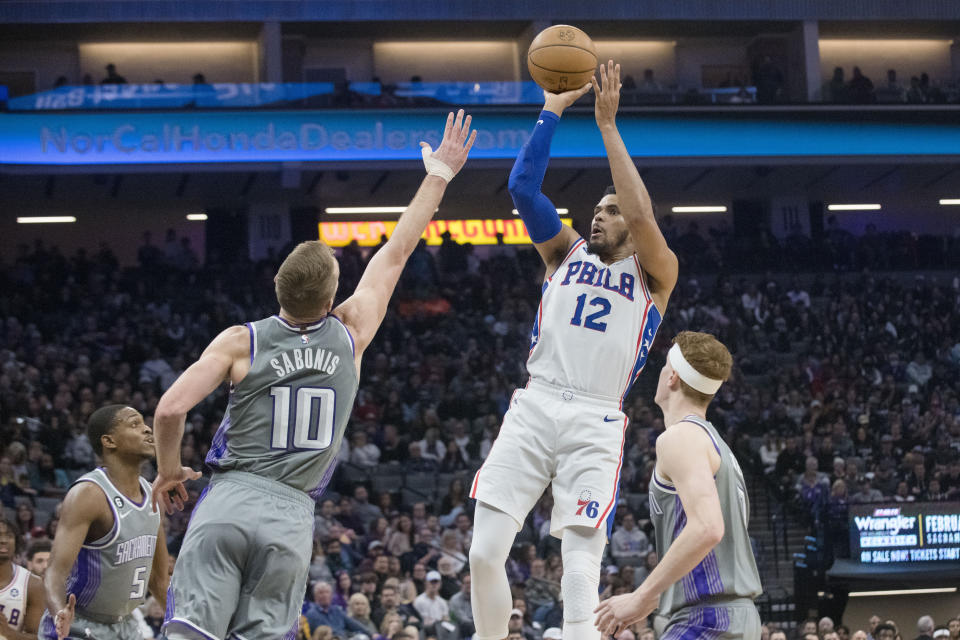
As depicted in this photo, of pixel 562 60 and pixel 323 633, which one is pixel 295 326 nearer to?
pixel 562 60

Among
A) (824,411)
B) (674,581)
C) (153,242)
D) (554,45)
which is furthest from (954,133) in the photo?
(674,581)

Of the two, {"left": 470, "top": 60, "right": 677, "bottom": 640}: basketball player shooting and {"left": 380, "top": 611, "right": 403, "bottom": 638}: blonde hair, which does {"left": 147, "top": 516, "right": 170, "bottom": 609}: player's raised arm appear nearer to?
{"left": 470, "top": 60, "right": 677, "bottom": 640}: basketball player shooting

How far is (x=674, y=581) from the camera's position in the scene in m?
4.85

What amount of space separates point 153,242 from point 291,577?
2475 cm

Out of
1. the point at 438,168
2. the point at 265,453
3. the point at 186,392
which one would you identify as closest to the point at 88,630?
the point at 265,453

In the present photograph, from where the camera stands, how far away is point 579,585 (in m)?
A: 5.89

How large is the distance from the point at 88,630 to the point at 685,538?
362 centimetres

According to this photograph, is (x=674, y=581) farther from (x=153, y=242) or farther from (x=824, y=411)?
(x=153, y=242)

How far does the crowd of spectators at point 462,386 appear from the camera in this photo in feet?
49.7

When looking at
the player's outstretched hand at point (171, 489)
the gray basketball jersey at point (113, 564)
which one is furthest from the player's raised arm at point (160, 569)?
the player's outstretched hand at point (171, 489)

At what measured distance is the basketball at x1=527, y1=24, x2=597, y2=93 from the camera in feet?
22.3

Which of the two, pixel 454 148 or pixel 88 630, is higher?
pixel 454 148

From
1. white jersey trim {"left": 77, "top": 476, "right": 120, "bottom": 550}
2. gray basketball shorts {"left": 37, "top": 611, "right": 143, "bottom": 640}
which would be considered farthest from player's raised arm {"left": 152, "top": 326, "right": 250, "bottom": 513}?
gray basketball shorts {"left": 37, "top": 611, "right": 143, "bottom": 640}

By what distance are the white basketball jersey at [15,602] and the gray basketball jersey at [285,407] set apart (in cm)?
311
